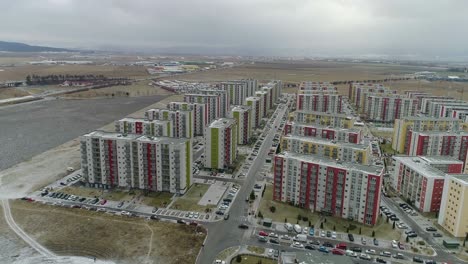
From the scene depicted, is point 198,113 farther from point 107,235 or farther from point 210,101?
point 107,235

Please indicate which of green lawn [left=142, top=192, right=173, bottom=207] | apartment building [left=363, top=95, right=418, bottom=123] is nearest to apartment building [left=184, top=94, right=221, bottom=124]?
green lawn [left=142, top=192, right=173, bottom=207]

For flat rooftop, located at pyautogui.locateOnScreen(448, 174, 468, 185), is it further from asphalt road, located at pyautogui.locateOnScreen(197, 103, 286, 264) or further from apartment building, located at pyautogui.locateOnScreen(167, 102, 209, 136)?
apartment building, located at pyautogui.locateOnScreen(167, 102, 209, 136)

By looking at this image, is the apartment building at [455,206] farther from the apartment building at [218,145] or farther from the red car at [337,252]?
the apartment building at [218,145]

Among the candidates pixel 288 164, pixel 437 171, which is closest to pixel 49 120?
pixel 288 164

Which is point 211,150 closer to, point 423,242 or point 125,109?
point 423,242

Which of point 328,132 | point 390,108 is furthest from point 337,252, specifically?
point 390,108

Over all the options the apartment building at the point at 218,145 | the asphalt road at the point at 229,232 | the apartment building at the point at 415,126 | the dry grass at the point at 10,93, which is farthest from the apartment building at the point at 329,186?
the dry grass at the point at 10,93
